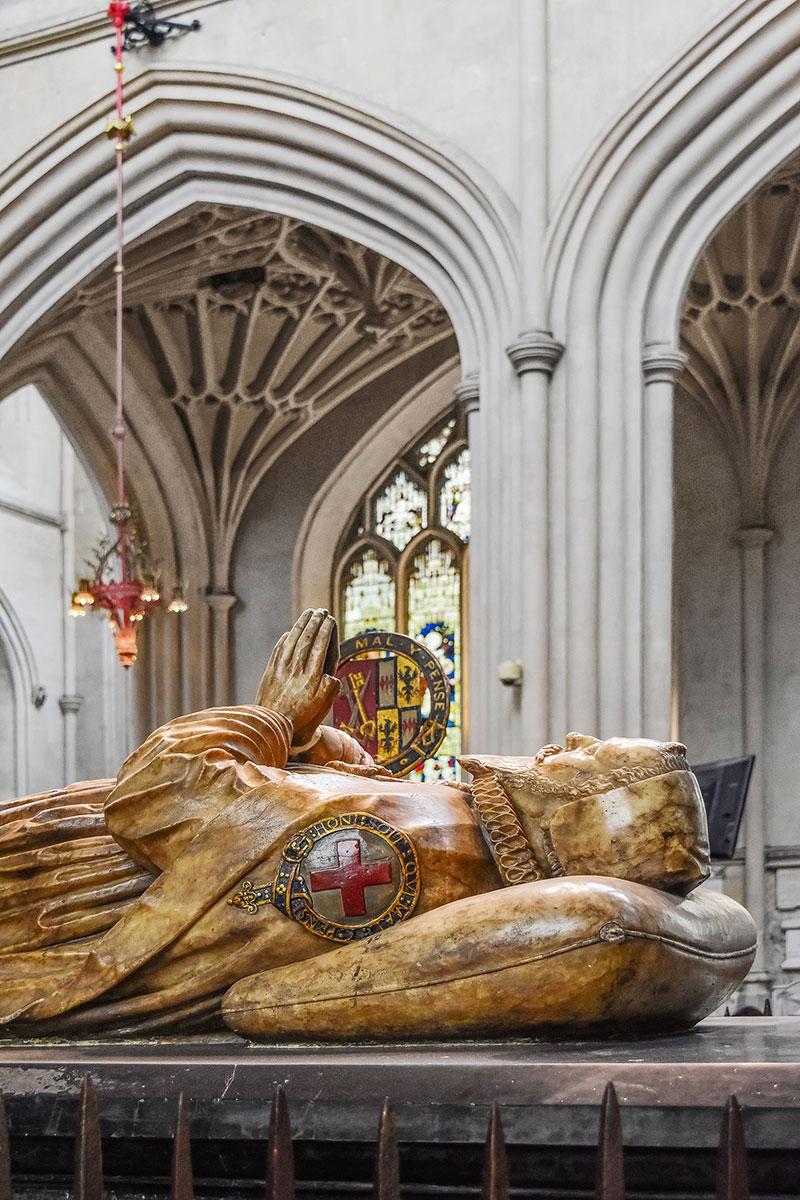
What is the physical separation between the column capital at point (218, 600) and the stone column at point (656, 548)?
7421mm

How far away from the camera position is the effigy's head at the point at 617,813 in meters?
2.65

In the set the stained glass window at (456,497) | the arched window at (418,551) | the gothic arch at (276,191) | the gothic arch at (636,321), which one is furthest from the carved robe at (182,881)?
the stained glass window at (456,497)

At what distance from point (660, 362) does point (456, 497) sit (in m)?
6.42

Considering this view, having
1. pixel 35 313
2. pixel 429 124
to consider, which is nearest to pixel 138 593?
pixel 35 313

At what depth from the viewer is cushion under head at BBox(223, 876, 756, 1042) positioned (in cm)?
240

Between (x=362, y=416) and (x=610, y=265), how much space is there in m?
6.73

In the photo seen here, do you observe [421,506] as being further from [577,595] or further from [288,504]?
[577,595]

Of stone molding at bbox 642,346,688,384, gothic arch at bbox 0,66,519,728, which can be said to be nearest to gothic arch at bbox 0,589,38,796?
gothic arch at bbox 0,66,519,728

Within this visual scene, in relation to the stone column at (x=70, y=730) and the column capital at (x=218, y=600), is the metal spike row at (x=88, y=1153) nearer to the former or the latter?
the column capital at (x=218, y=600)

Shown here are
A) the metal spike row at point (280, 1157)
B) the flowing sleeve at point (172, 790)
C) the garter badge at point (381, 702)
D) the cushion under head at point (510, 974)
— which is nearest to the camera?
the metal spike row at point (280, 1157)

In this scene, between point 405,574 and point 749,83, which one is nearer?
point 749,83

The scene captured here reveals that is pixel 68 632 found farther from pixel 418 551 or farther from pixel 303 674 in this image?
pixel 303 674

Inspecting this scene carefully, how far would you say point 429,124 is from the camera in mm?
9375

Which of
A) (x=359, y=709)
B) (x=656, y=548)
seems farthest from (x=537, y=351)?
(x=359, y=709)
